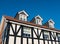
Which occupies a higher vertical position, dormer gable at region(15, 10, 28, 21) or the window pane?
dormer gable at region(15, 10, 28, 21)

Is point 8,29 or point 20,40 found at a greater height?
point 8,29

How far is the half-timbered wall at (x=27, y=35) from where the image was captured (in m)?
16.0

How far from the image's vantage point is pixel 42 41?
18219mm

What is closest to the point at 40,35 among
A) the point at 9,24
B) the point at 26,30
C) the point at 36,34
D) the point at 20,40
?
the point at 36,34

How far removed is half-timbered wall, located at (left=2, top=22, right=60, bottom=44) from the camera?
16.0m

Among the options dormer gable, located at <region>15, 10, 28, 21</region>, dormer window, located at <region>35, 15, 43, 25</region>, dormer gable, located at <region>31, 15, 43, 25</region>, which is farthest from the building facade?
dormer window, located at <region>35, 15, 43, 25</region>

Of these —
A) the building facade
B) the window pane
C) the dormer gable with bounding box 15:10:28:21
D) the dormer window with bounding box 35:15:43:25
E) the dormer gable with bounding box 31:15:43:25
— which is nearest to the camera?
the building facade

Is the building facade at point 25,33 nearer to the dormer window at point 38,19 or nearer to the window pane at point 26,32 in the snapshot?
the window pane at point 26,32

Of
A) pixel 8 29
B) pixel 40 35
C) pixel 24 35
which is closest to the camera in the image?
pixel 8 29

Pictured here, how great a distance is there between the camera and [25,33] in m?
17.4

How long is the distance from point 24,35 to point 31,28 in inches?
67.8

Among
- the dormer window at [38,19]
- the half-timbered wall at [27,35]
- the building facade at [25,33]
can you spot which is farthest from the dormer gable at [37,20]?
the half-timbered wall at [27,35]

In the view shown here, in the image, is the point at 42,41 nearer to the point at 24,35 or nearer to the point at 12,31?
the point at 24,35

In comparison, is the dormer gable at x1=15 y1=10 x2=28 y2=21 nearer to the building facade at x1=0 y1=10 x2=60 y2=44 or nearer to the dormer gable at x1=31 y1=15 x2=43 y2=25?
the building facade at x1=0 y1=10 x2=60 y2=44
